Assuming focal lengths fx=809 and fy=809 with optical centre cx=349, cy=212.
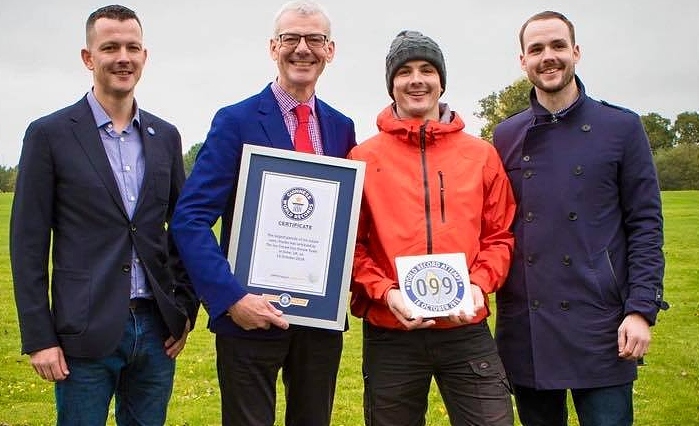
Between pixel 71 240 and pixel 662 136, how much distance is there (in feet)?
294

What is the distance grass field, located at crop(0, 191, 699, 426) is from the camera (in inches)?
382

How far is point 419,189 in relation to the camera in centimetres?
477

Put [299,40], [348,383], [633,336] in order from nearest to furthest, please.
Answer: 1. [633,336]
2. [299,40]
3. [348,383]

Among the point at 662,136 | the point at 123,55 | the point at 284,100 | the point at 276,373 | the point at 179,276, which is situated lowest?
the point at 276,373

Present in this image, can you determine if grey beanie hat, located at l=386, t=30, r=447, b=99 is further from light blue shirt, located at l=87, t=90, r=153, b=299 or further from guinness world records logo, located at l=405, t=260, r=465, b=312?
light blue shirt, located at l=87, t=90, r=153, b=299

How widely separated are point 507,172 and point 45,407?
7.41m

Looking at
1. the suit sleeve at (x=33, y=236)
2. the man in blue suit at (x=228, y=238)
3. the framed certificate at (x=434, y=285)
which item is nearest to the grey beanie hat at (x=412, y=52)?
the man in blue suit at (x=228, y=238)

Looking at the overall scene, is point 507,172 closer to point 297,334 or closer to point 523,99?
point 297,334

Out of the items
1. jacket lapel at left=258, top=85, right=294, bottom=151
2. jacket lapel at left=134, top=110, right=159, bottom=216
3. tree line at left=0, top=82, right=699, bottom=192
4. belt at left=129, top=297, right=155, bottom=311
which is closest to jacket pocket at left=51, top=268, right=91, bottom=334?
belt at left=129, top=297, right=155, bottom=311

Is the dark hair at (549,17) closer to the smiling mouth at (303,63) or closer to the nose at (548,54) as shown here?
the nose at (548,54)

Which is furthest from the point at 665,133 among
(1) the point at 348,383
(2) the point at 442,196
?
(2) the point at 442,196

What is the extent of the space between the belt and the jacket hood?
177 centimetres

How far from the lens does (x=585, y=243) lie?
4.87m

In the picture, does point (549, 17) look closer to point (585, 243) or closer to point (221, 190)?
point (585, 243)
